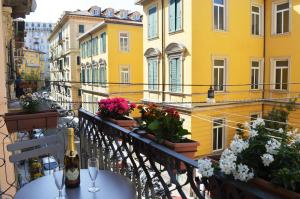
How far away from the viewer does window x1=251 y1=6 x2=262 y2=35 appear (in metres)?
13.9

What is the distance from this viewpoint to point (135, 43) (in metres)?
21.7

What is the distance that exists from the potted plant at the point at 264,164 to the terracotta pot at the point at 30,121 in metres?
3.01

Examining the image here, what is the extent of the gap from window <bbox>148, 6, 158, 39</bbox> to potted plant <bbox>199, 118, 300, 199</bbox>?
538 inches

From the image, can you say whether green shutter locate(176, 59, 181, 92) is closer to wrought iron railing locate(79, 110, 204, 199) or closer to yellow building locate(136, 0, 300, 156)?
yellow building locate(136, 0, 300, 156)

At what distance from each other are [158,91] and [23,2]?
801 cm

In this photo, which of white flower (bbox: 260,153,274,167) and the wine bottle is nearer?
white flower (bbox: 260,153,274,167)

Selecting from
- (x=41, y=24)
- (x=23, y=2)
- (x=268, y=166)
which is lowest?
(x=268, y=166)

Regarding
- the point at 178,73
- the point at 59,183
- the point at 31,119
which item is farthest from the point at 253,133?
the point at 178,73

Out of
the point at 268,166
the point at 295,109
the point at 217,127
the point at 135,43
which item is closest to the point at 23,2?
the point at 268,166

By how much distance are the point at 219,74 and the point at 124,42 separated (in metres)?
9.99

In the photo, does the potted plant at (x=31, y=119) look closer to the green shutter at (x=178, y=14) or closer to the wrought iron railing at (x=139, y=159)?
the wrought iron railing at (x=139, y=159)

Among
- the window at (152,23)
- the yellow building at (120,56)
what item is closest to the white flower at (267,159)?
the window at (152,23)

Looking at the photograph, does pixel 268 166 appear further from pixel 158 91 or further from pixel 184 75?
pixel 158 91

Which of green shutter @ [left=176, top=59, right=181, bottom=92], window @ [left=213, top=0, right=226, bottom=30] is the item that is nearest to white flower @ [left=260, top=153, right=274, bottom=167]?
green shutter @ [left=176, top=59, right=181, bottom=92]
